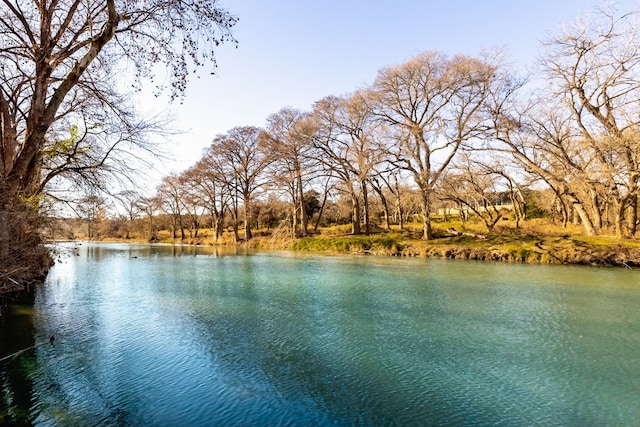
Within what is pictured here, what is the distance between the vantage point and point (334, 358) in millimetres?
6461

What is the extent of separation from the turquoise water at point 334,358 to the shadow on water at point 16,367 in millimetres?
39

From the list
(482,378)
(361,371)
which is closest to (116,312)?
(361,371)

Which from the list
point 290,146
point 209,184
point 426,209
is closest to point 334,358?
point 426,209

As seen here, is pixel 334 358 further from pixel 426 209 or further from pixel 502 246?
pixel 426 209

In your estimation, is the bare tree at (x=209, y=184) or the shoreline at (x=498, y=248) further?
the bare tree at (x=209, y=184)

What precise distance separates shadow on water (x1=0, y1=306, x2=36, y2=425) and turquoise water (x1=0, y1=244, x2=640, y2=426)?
0.04 meters

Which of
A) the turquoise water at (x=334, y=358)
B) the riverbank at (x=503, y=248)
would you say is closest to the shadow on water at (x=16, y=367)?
the turquoise water at (x=334, y=358)

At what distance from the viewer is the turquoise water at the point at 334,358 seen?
4.70 metres

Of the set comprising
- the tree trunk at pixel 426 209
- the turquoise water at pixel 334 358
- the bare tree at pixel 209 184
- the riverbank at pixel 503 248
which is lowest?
the turquoise water at pixel 334 358

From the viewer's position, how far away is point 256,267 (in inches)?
766

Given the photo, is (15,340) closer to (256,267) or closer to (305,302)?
(305,302)

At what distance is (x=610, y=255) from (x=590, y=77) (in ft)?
32.2

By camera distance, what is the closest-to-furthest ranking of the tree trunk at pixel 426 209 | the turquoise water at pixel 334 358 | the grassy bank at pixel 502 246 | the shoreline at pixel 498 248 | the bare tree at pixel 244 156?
the turquoise water at pixel 334 358 < the shoreline at pixel 498 248 < the grassy bank at pixel 502 246 < the tree trunk at pixel 426 209 < the bare tree at pixel 244 156

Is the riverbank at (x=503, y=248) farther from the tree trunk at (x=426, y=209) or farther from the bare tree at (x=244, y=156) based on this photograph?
the bare tree at (x=244, y=156)
